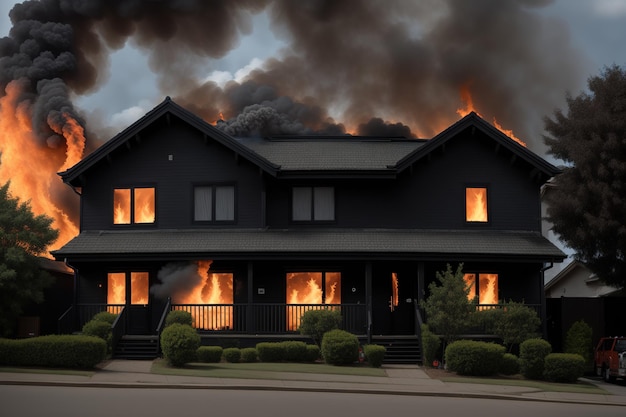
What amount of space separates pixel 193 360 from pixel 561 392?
11.8 m

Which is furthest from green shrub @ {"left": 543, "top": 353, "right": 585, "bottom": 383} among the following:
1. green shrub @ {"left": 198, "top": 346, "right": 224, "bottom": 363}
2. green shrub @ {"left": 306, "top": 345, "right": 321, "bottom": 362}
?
green shrub @ {"left": 198, "top": 346, "right": 224, "bottom": 363}

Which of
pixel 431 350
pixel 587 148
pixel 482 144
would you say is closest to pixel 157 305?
pixel 431 350

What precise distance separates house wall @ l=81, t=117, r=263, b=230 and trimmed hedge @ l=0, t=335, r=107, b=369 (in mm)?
9427

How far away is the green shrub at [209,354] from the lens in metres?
33.1

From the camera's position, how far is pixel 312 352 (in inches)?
1324

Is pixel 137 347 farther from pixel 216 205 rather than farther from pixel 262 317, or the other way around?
pixel 216 205

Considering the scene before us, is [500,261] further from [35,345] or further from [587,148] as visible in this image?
[35,345]

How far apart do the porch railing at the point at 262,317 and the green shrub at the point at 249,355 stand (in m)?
2.82

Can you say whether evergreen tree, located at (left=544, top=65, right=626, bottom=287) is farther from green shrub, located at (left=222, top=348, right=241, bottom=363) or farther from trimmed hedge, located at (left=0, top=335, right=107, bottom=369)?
trimmed hedge, located at (left=0, top=335, right=107, bottom=369)

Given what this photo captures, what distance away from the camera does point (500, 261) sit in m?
36.9

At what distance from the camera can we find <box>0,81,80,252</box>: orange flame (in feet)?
172

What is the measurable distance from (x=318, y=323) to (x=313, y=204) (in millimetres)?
6359

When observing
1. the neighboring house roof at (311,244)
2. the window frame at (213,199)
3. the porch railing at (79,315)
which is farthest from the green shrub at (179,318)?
the window frame at (213,199)

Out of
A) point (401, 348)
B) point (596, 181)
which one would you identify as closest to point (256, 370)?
point (401, 348)
